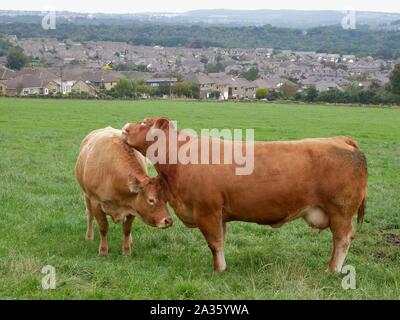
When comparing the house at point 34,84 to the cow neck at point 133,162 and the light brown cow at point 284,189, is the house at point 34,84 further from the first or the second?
the light brown cow at point 284,189

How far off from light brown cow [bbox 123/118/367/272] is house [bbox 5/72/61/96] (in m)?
86.5

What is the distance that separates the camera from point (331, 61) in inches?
7697

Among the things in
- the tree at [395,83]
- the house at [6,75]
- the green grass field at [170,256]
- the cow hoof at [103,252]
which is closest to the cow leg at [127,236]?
the green grass field at [170,256]

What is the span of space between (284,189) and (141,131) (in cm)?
220

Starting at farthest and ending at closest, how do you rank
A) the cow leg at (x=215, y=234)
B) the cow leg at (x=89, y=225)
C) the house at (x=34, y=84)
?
1. the house at (x=34, y=84)
2. the cow leg at (x=89, y=225)
3. the cow leg at (x=215, y=234)

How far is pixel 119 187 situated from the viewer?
8.62 meters

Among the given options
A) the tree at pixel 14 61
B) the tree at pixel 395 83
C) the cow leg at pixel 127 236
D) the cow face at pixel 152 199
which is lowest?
the tree at pixel 14 61

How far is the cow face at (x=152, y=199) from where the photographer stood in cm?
830

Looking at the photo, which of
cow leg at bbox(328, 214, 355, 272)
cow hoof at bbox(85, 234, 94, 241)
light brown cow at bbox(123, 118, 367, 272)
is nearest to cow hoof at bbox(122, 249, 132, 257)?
cow hoof at bbox(85, 234, 94, 241)

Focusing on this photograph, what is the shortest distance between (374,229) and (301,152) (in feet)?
12.1

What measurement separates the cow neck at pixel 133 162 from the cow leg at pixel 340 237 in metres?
2.64

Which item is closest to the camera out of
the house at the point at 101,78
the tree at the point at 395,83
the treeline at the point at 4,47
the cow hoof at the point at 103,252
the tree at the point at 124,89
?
the cow hoof at the point at 103,252
